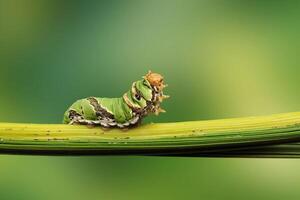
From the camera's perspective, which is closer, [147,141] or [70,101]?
[147,141]

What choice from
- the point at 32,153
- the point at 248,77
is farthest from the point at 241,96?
the point at 32,153

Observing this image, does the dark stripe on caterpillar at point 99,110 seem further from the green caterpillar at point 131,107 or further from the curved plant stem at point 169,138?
the curved plant stem at point 169,138

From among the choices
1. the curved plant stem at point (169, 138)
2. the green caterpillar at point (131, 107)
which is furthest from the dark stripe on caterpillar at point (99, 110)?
the curved plant stem at point (169, 138)

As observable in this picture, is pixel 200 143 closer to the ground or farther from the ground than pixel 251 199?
farther from the ground

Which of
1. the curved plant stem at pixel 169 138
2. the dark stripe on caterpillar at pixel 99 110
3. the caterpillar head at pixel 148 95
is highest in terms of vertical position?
the caterpillar head at pixel 148 95

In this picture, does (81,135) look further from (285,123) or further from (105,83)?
(105,83)

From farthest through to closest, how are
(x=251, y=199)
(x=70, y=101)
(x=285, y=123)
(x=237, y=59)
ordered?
(x=237, y=59), (x=70, y=101), (x=251, y=199), (x=285, y=123)

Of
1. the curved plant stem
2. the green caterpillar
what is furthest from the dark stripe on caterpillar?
the curved plant stem
